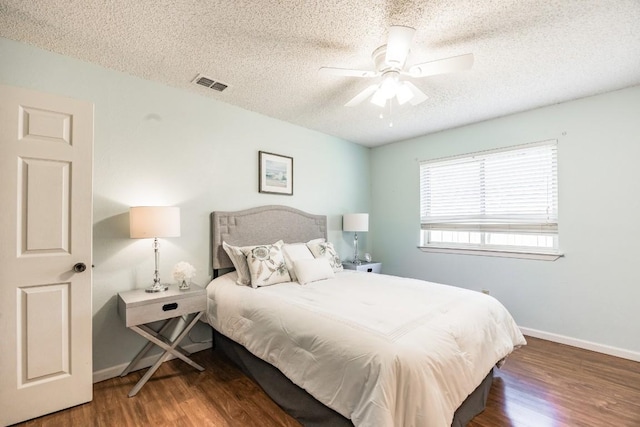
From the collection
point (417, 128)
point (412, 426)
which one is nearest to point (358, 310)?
point (412, 426)

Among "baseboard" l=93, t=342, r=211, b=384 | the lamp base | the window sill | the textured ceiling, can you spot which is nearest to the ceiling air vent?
the textured ceiling

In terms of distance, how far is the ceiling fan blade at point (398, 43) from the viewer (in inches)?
64.8

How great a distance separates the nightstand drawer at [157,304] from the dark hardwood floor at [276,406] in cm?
55

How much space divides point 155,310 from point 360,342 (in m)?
1.60

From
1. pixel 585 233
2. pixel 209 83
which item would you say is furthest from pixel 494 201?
pixel 209 83

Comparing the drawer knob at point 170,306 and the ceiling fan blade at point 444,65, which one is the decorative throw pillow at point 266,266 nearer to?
the drawer knob at point 170,306

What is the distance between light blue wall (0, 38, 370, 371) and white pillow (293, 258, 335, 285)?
0.96 metres

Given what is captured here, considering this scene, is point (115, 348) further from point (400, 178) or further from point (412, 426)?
point (400, 178)

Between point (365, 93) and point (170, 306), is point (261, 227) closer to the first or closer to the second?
point (170, 306)

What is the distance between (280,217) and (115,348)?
1.97 m

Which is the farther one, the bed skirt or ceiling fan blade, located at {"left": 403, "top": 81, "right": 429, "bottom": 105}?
ceiling fan blade, located at {"left": 403, "top": 81, "right": 429, "bottom": 105}

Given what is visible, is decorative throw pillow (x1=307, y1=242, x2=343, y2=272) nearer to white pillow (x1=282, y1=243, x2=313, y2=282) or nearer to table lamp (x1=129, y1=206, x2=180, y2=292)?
white pillow (x1=282, y1=243, x2=313, y2=282)

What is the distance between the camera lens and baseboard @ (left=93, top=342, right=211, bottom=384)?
90.5 inches

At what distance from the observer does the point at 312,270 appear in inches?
113
